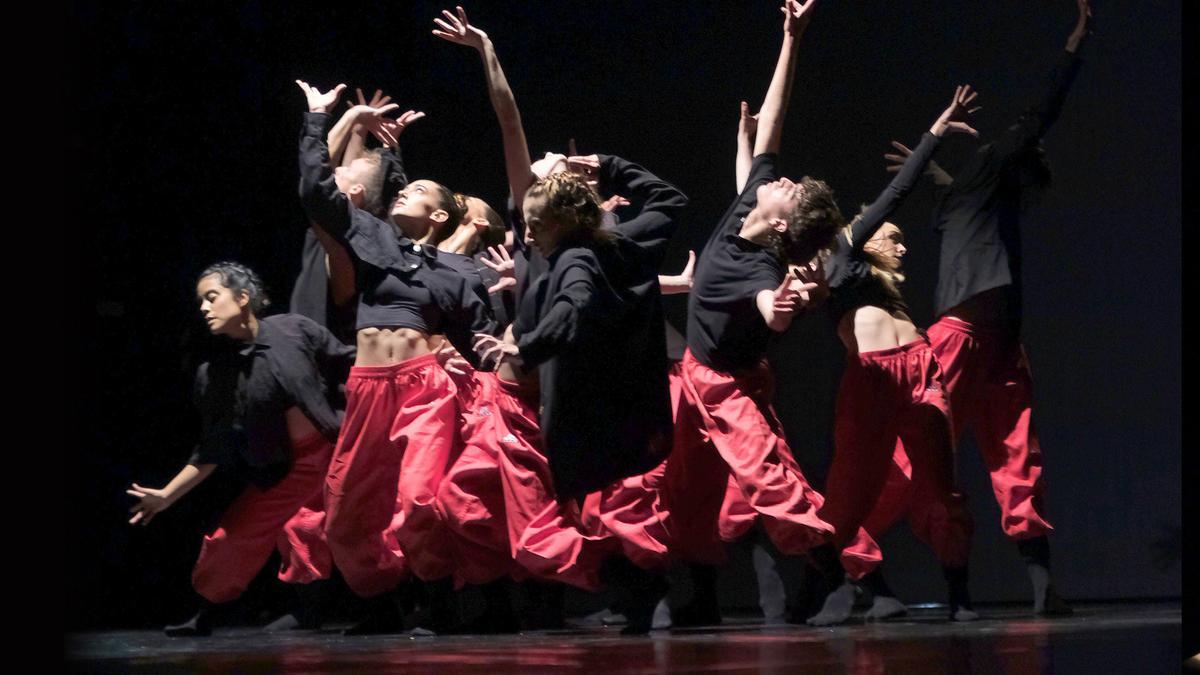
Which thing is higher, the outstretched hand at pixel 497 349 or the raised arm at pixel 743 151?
the raised arm at pixel 743 151

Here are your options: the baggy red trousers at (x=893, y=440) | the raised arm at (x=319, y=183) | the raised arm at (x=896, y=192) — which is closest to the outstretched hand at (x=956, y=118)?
the raised arm at (x=896, y=192)

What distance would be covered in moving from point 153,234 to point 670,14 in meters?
2.12

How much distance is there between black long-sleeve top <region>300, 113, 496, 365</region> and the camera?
366cm

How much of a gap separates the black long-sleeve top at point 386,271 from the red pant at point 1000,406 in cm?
139

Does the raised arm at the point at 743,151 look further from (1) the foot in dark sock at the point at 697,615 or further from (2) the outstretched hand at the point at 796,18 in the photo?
(1) the foot in dark sock at the point at 697,615

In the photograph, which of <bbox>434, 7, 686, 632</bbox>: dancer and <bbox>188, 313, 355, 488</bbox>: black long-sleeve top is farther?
<bbox>188, 313, 355, 488</bbox>: black long-sleeve top

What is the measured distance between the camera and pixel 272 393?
3.98 meters

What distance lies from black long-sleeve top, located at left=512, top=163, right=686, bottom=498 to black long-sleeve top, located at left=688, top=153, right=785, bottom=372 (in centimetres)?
29

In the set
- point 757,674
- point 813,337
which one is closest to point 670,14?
point 813,337

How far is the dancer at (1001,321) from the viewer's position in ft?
13.5

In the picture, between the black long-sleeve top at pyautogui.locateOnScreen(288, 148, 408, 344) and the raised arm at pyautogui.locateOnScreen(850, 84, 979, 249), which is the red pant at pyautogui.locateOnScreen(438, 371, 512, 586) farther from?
the raised arm at pyautogui.locateOnScreen(850, 84, 979, 249)

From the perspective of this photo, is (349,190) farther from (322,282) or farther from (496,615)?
(496,615)

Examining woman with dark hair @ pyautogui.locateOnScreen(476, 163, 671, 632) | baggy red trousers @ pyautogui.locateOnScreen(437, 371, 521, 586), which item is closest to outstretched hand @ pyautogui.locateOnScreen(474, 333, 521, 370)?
woman with dark hair @ pyautogui.locateOnScreen(476, 163, 671, 632)

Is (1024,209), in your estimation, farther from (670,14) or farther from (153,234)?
(153,234)
